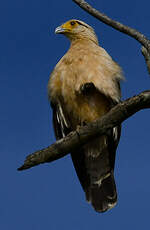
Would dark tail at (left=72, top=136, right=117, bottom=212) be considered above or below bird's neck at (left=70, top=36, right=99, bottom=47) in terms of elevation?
below

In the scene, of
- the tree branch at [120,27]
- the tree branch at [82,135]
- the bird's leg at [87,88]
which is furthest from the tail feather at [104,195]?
the tree branch at [120,27]

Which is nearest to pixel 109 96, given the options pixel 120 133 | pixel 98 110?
pixel 98 110

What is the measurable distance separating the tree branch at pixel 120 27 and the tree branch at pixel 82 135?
55 centimetres

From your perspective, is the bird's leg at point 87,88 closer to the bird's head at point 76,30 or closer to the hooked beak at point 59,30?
the bird's head at point 76,30

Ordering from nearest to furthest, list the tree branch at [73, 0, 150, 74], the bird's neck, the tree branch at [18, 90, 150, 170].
Result: the tree branch at [18, 90, 150, 170]
the tree branch at [73, 0, 150, 74]
the bird's neck

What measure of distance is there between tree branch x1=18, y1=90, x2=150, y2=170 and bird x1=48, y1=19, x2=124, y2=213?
3.85 feet

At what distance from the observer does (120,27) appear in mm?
4906

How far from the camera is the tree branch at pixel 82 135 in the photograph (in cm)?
461

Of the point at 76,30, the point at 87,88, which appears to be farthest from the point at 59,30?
the point at 87,88

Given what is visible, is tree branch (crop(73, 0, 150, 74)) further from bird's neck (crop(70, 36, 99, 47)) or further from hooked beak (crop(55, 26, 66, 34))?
hooked beak (crop(55, 26, 66, 34))

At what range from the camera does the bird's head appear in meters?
7.34

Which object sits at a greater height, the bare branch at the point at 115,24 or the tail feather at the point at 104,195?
the bare branch at the point at 115,24

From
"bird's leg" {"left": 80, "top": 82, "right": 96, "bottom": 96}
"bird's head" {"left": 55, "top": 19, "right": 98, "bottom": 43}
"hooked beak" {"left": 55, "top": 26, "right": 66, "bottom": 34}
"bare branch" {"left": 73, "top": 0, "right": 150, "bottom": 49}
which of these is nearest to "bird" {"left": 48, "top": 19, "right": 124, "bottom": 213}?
"bird's leg" {"left": 80, "top": 82, "right": 96, "bottom": 96}

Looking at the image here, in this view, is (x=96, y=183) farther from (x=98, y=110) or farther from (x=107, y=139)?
(x=98, y=110)
